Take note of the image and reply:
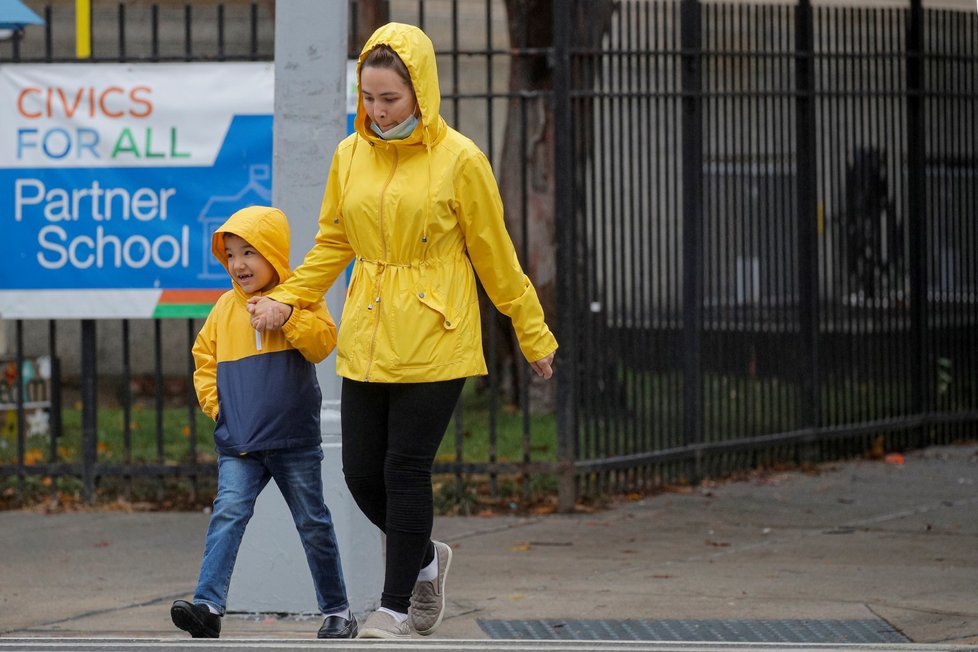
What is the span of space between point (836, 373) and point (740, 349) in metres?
0.97

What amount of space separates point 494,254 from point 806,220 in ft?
16.3

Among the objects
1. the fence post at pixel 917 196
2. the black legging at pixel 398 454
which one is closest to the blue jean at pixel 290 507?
the black legging at pixel 398 454

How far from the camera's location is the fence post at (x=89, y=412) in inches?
303

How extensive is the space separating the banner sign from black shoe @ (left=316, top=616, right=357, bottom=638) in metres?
3.15

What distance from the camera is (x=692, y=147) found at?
8141mm

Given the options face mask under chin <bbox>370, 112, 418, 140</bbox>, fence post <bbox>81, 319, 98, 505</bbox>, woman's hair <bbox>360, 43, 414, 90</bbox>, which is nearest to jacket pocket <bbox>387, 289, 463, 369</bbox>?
face mask under chin <bbox>370, 112, 418, 140</bbox>

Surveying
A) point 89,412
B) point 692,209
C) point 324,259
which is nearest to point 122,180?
point 89,412

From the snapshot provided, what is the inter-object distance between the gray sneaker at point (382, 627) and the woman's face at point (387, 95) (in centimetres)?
148

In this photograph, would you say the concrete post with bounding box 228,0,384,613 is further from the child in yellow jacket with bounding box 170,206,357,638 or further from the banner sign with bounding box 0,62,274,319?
the banner sign with bounding box 0,62,274,319

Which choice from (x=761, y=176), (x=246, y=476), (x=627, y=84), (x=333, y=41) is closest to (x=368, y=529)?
(x=246, y=476)

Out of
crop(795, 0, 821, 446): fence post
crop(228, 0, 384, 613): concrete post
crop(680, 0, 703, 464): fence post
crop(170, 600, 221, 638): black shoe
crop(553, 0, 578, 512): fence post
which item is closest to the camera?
crop(170, 600, 221, 638): black shoe

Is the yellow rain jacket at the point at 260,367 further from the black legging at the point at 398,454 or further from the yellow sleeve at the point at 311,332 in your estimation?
the black legging at the point at 398,454

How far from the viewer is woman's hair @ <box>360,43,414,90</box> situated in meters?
4.29

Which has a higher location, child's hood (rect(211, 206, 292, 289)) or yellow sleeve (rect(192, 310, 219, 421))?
child's hood (rect(211, 206, 292, 289))
